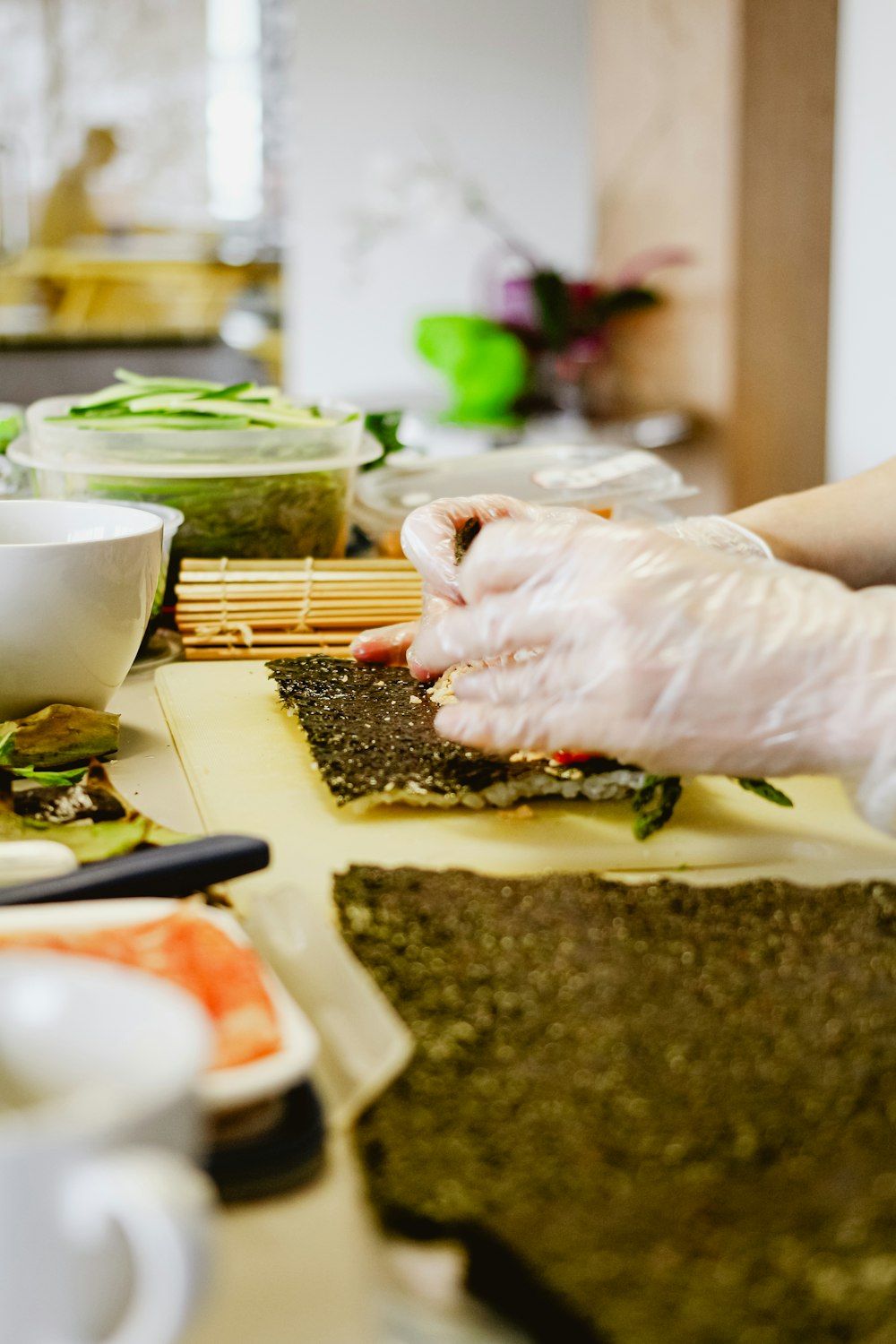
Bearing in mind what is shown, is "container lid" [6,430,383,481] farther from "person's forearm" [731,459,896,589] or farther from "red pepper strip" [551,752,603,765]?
"red pepper strip" [551,752,603,765]

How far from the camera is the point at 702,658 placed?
0.79 m

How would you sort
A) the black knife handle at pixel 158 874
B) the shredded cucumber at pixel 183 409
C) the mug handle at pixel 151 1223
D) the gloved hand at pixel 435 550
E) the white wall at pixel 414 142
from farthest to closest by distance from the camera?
1. the white wall at pixel 414 142
2. the shredded cucumber at pixel 183 409
3. the gloved hand at pixel 435 550
4. the black knife handle at pixel 158 874
5. the mug handle at pixel 151 1223

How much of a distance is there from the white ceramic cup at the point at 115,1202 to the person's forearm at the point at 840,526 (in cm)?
104

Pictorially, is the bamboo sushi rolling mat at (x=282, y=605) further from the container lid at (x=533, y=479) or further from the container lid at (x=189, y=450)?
the container lid at (x=533, y=479)

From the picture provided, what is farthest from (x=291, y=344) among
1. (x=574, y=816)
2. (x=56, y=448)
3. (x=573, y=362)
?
(x=574, y=816)

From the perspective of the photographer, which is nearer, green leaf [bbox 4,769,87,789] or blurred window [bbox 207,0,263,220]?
green leaf [bbox 4,769,87,789]

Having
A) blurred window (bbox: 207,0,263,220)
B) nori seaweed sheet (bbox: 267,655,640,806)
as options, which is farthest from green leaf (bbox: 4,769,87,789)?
blurred window (bbox: 207,0,263,220)

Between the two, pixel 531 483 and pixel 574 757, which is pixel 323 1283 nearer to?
pixel 574 757

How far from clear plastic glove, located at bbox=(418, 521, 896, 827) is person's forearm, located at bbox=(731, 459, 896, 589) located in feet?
1.75

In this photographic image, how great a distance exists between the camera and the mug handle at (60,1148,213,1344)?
0.35 metres

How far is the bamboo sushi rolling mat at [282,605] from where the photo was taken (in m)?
1.32

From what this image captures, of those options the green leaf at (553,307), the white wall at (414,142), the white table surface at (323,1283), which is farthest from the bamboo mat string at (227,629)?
the white wall at (414,142)

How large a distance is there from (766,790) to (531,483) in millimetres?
786

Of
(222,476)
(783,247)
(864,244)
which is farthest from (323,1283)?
(783,247)
